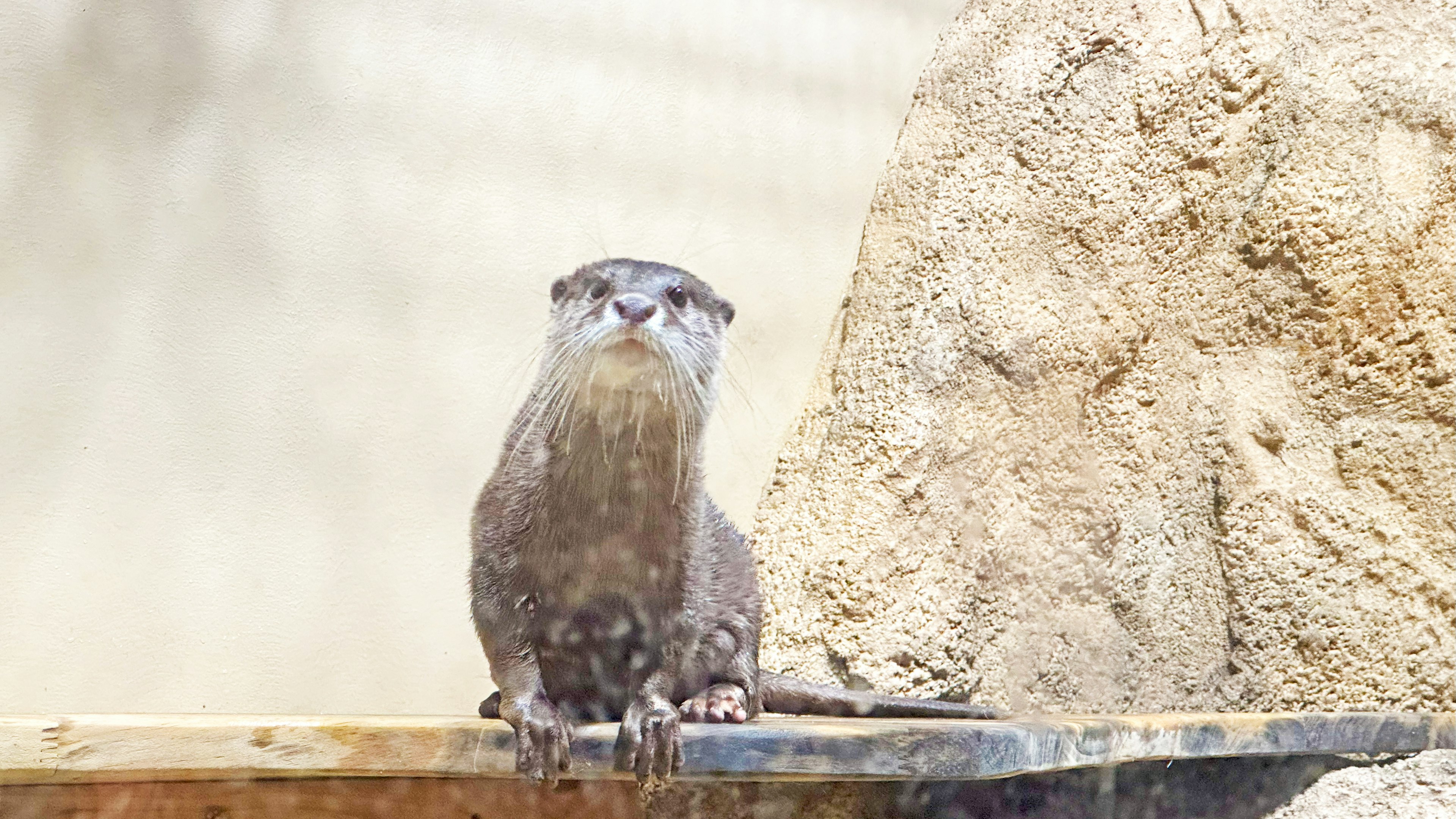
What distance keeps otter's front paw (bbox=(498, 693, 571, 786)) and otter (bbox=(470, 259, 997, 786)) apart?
87 mm

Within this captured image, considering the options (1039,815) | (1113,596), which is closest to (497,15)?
(1113,596)

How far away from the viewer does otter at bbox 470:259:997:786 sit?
1212 mm

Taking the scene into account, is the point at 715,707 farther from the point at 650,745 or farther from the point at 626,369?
the point at 626,369

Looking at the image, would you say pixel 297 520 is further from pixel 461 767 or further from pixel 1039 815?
pixel 1039 815

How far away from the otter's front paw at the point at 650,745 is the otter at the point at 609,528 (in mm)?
89

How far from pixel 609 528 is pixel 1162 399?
1.16 metres

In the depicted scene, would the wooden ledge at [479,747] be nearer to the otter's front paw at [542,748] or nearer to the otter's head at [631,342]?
the otter's front paw at [542,748]

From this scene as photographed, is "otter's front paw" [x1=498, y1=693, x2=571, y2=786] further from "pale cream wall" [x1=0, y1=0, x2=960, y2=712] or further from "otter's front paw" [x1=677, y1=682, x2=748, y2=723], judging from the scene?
"pale cream wall" [x1=0, y1=0, x2=960, y2=712]

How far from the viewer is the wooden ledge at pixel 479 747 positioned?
Answer: 0.92 meters

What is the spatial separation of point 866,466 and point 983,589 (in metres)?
0.30

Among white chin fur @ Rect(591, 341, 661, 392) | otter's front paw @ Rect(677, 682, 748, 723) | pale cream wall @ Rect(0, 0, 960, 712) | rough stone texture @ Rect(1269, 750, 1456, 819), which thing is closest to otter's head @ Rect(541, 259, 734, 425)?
white chin fur @ Rect(591, 341, 661, 392)

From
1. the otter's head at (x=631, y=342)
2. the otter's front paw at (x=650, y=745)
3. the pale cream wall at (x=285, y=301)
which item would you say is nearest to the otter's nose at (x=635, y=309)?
the otter's head at (x=631, y=342)

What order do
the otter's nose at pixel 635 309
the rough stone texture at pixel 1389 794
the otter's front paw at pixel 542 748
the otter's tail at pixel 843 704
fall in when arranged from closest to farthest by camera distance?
the otter's front paw at pixel 542 748, the otter's nose at pixel 635 309, the otter's tail at pixel 843 704, the rough stone texture at pixel 1389 794

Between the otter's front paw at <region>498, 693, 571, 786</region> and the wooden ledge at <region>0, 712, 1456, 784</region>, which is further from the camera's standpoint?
the otter's front paw at <region>498, 693, 571, 786</region>
